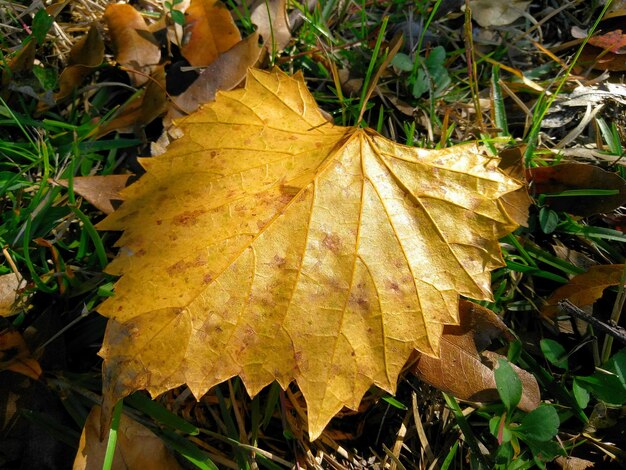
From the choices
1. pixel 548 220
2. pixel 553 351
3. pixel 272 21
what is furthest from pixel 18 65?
pixel 553 351

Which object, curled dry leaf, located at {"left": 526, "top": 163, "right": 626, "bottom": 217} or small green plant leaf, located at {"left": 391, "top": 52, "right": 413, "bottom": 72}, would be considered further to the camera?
small green plant leaf, located at {"left": 391, "top": 52, "right": 413, "bottom": 72}

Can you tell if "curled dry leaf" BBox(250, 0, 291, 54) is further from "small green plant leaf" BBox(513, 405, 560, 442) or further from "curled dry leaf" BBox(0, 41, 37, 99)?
"small green plant leaf" BBox(513, 405, 560, 442)

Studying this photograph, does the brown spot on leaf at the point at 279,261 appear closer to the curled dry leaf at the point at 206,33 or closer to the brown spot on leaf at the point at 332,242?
the brown spot on leaf at the point at 332,242

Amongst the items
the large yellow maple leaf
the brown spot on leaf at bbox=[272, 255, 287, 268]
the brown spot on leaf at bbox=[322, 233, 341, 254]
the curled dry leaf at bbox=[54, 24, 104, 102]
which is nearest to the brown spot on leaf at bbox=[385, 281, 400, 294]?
the large yellow maple leaf

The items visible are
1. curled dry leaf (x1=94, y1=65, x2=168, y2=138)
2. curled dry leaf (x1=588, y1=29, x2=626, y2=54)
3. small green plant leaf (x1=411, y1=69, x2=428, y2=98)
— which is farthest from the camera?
curled dry leaf (x1=588, y1=29, x2=626, y2=54)

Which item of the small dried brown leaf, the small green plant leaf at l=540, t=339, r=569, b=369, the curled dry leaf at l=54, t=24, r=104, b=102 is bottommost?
the small green plant leaf at l=540, t=339, r=569, b=369

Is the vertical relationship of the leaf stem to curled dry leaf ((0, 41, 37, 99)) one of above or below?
below

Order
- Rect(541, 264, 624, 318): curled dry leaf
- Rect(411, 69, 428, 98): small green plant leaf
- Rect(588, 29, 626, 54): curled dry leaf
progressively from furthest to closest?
Rect(588, 29, 626, 54): curled dry leaf < Rect(411, 69, 428, 98): small green plant leaf < Rect(541, 264, 624, 318): curled dry leaf
